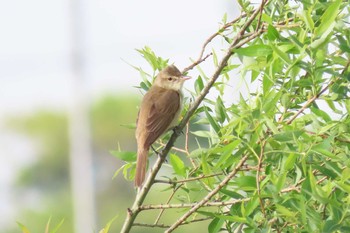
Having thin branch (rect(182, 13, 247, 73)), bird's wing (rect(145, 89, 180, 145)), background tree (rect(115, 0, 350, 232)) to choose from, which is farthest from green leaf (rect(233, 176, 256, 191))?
bird's wing (rect(145, 89, 180, 145))

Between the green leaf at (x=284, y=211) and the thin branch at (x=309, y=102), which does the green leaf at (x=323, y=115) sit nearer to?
the thin branch at (x=309, y=102)

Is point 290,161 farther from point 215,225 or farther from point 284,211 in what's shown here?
point 215,225

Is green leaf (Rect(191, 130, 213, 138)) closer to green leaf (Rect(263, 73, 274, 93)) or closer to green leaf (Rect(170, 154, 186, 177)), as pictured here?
green leaf (Rect(170, 154, 186, 177))

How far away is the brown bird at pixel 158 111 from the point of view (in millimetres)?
3845

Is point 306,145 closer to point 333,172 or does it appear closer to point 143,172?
point 333,172

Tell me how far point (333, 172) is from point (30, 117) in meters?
34.3

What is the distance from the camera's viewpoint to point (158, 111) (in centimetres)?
509

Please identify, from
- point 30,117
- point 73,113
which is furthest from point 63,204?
point 73,113

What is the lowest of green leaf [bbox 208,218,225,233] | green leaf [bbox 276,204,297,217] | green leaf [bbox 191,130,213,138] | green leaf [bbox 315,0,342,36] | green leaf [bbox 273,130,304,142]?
green leaf [bbox 208,218,225,233]

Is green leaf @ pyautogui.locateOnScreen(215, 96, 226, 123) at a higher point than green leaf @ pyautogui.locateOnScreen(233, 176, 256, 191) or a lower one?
higher

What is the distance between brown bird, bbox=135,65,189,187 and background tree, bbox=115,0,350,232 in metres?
0.47

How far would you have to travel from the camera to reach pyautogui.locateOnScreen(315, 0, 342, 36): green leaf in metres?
2.89

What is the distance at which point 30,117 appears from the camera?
3688cm

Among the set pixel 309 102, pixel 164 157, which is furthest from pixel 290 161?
pixel 164 157
